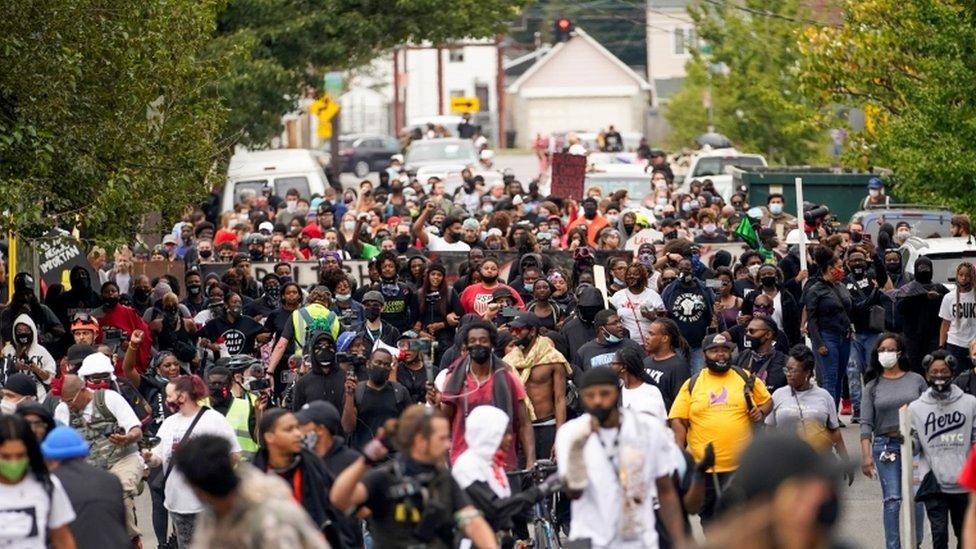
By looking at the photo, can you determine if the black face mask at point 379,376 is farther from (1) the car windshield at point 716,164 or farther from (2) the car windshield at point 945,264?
(1) the car windshield at point 716,164

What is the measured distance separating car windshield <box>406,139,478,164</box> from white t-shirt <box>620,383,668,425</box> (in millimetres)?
34217

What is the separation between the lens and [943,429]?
39.9 ft

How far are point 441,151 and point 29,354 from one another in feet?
103

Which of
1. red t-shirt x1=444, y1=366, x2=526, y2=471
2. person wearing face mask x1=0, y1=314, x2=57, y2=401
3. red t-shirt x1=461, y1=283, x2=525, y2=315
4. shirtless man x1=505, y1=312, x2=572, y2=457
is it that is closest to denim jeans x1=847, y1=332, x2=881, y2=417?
red t-shirt x1=461, y1=283, x2=525, y2=315

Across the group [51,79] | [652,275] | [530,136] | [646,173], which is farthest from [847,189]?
[530,136]

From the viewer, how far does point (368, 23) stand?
3391 cm

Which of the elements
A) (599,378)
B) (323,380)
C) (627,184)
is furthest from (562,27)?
(599,378)

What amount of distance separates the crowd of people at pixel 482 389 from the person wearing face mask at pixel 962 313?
2cm

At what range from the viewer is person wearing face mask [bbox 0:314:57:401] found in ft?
50.5

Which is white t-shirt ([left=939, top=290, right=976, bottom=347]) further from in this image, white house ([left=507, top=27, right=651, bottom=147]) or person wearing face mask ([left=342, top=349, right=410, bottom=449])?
white house ([left=507, top=27, right=651, bottom=147])

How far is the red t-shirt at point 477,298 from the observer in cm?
1764

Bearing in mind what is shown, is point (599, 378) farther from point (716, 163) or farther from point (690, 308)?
point (716, 163)

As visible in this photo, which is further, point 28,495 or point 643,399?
point 643,399

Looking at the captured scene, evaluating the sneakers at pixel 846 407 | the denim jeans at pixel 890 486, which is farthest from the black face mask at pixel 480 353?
the sneakers at pixel 846 407
